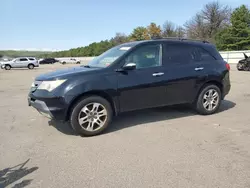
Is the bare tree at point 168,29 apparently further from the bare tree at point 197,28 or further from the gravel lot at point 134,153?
the gravel lot at point 134,153

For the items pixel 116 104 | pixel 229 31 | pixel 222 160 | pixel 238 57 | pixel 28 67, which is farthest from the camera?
pixel 229 31

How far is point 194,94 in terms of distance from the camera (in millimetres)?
6043

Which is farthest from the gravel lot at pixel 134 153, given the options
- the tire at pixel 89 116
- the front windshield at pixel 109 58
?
the front windshield at pixel 109 58

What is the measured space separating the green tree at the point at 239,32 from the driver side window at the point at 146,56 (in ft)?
160

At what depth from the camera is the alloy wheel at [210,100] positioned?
621 cm

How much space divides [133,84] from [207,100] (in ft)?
7.00

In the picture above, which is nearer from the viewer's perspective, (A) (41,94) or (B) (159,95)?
(A) (41,94)

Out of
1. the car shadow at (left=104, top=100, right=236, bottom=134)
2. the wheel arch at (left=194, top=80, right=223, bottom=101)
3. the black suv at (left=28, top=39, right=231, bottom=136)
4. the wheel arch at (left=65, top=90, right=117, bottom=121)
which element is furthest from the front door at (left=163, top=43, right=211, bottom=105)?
the wheel arch at (left=65, top=90, right=117, bottom=121)

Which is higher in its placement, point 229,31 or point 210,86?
point 229,31

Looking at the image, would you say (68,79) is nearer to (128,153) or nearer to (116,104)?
(116,104)

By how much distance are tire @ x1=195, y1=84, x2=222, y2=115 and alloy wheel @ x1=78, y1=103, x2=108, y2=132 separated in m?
2.43

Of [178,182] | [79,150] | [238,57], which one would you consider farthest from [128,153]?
[238,57]

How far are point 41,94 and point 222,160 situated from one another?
10.7 ft

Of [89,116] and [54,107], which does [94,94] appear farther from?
[54,107]
